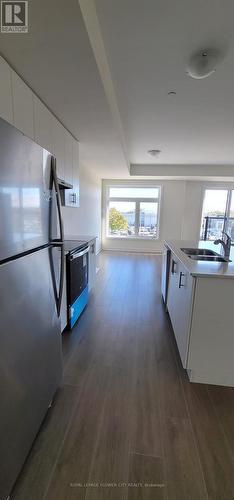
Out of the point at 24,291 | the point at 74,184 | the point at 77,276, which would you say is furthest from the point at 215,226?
the point at 24,291

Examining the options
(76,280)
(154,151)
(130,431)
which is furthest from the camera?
(154,151)

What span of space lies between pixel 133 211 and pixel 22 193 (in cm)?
622

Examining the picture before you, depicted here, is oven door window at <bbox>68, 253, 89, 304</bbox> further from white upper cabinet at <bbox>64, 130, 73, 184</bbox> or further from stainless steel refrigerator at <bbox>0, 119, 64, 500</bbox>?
white upper cabinet at <bbox>64, 130, 73, 184</bbox>

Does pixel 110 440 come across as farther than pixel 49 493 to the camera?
Yes

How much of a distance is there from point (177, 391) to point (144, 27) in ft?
8.65

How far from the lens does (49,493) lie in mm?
1055

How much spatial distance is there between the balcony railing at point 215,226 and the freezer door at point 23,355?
21.5ft

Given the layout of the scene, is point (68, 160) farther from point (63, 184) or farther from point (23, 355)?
point (23, 355)

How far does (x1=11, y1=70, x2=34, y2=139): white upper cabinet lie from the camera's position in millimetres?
1563

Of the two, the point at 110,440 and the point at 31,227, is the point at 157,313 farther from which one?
the point at 31,227

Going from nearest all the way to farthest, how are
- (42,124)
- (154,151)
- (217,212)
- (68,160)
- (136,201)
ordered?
(42,124), (68,160), (154,151), (217,212), (136,201)

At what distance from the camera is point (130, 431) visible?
1.37 metres

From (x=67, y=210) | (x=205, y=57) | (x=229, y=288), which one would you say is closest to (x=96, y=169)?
(x=67, y=210)

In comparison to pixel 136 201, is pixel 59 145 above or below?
above
